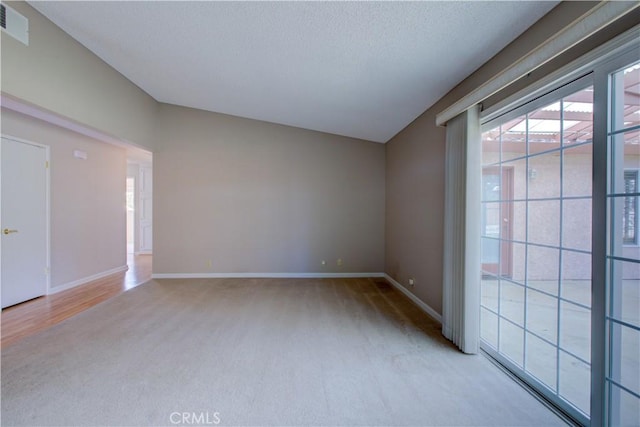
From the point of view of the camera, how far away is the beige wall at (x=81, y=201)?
154 inches

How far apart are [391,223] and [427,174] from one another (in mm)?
1552

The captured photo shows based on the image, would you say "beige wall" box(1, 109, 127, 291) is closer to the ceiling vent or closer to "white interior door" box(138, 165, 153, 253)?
the ceiling vent

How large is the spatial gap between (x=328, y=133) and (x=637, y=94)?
4051mm

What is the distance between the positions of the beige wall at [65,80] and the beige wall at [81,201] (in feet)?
3.95

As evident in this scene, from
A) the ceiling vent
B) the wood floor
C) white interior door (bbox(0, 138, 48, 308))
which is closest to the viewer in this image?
the ceiling vent

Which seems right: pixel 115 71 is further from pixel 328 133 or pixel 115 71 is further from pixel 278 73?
pixel 328 133

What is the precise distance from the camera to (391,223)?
471 cm

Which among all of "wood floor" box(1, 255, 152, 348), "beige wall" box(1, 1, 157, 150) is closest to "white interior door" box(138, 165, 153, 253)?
"wood floor" box(1, 255, 152, 348)

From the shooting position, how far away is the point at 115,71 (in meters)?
3.46

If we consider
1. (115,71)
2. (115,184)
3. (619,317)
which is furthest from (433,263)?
(115,184)

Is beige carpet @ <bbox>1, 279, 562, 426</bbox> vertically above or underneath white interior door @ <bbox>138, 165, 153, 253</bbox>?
underneath

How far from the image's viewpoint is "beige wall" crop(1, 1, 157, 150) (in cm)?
217

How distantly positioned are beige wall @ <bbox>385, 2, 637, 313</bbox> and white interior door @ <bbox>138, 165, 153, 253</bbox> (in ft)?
21.9

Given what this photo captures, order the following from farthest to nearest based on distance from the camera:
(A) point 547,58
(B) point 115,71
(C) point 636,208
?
(B) point 115,71, (A) point 547,58, (C) point 636,208
